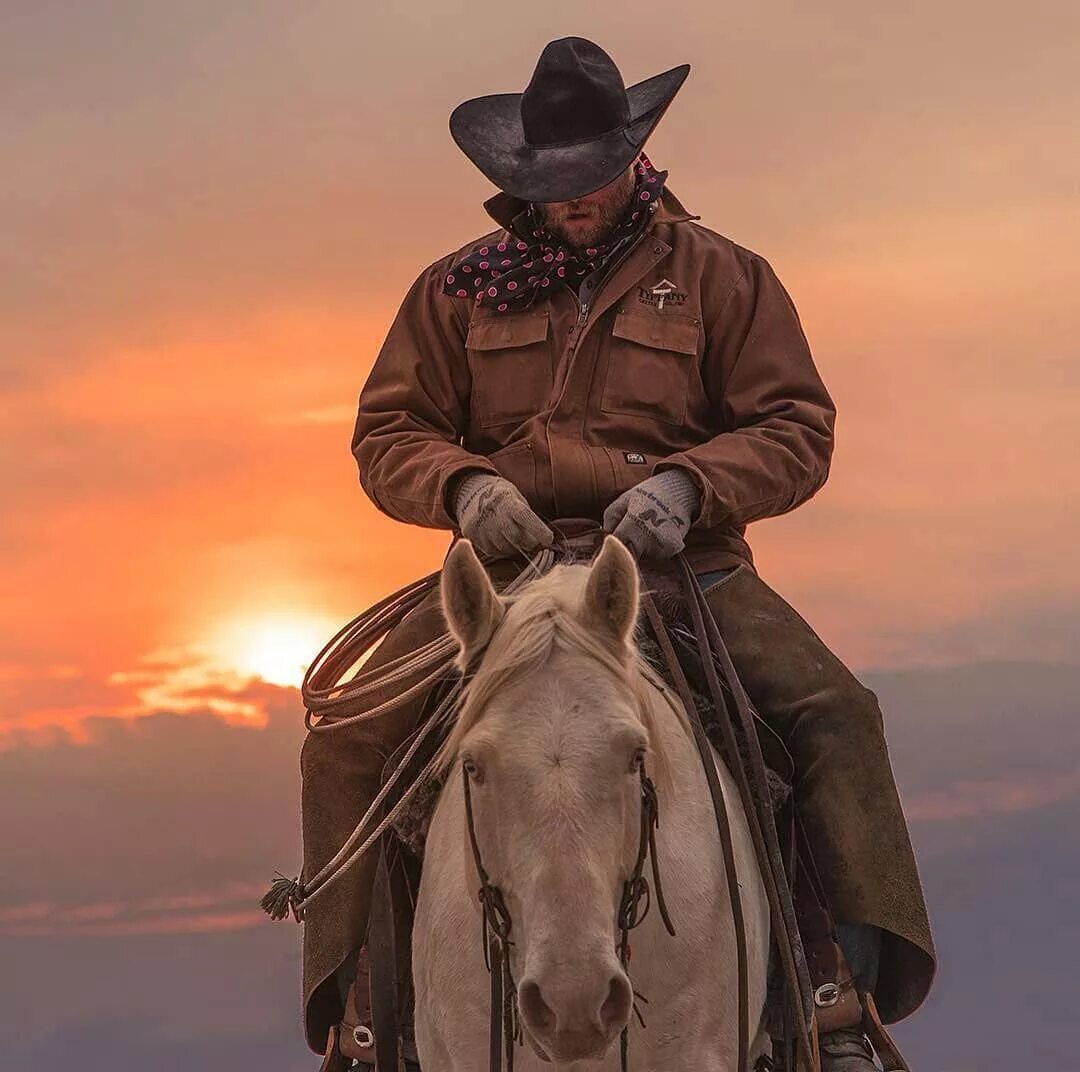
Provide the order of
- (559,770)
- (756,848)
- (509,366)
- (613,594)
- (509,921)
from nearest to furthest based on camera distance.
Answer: (559,770)
(509,921)
(613,594)
(756,848)
(509,366)

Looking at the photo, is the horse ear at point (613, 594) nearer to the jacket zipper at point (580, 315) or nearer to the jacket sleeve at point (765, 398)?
the jacket sleeve at point (765, 398)

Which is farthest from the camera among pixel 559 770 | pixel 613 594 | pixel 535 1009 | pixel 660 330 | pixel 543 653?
pixel 660 330

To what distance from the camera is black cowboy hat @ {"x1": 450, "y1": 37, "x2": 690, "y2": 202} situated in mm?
7812

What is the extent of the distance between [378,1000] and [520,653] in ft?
6.60

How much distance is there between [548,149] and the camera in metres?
8.02

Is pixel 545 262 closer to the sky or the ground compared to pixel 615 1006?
closer to the sky

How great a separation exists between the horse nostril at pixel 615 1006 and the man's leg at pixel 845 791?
7.28 feet

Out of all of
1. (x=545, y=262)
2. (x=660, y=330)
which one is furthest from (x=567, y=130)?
(x=660, y=330)

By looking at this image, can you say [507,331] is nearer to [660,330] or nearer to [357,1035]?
[660,330]

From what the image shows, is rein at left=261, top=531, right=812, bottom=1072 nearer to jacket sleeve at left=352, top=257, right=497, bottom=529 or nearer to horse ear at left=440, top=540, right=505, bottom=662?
horse ear at left=440, top=540, right=505, bottom=662

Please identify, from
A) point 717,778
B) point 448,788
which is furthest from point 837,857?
point 448,788

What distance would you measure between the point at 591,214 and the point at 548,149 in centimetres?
36

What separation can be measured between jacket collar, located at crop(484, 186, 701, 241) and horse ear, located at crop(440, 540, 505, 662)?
2.88 meters

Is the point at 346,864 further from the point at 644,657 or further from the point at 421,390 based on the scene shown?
the point at 421,390
